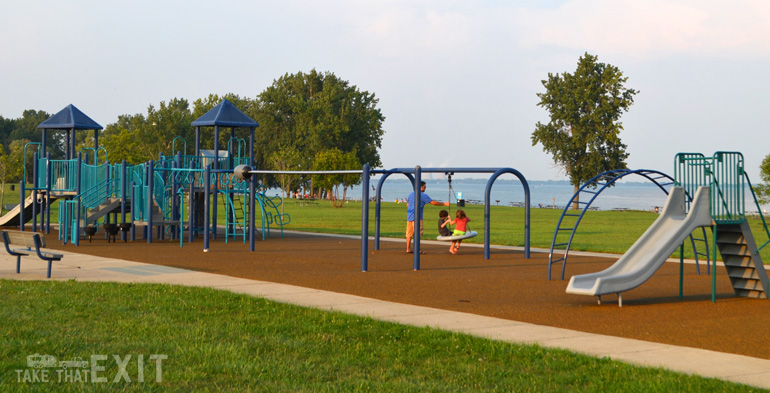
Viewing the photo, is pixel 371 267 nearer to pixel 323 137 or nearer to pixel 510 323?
pixel 510 323

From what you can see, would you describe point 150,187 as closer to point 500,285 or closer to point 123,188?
point 123,188

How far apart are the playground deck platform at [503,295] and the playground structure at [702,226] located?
0.42 meters

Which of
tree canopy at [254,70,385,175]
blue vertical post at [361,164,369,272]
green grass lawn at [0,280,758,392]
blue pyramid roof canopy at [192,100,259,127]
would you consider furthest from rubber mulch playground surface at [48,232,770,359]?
tree canopy at [254,70,385,175]

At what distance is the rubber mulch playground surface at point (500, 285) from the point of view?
9367 millimetres

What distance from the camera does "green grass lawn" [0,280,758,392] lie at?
248 inches

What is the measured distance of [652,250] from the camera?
456 inches

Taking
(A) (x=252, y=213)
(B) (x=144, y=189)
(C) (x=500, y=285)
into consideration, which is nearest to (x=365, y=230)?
(C) (x=500, y=285)

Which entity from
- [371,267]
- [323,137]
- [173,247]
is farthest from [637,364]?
[323,137]

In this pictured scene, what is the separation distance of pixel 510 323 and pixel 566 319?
0.91m

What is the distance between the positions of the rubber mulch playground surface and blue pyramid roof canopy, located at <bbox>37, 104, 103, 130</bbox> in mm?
7810

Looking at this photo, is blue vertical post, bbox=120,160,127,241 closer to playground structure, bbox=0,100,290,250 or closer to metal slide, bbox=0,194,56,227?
playground structure, bbox=0,100,290,250

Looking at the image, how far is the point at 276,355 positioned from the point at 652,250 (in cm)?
656

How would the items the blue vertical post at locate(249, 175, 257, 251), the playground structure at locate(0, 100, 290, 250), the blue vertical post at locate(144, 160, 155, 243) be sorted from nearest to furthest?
1. the blue vertical post at locate(249, 175, 257, 251)
2. the blue vertical post at locate(144, 160, 155, 243)
3. the playground structure at locate(0, 100, 290, 250)

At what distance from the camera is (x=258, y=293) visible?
11.6 metres
